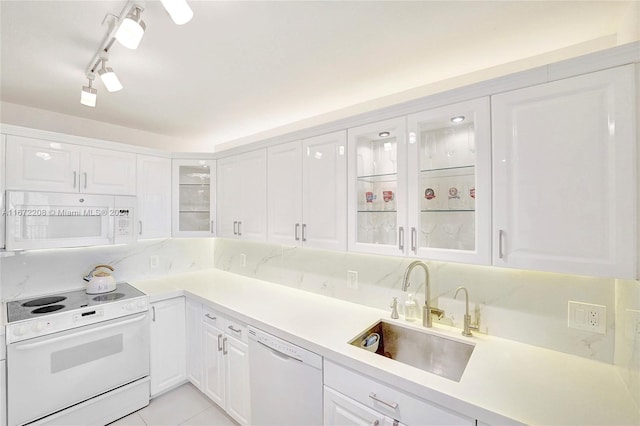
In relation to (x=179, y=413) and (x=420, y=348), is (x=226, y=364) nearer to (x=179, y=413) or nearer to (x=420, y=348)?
(x=179, y=413)

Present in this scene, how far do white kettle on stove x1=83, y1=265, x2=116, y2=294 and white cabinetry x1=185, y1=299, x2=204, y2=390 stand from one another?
66 centimetres

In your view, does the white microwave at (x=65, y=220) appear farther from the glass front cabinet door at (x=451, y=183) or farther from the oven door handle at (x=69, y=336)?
the glass front cabinet door at (x=451, y=183)

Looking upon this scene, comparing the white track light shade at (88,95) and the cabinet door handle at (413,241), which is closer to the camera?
the cabinet door handle at (413,241)

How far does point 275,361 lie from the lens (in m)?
1.63

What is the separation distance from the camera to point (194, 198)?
9.35 ft

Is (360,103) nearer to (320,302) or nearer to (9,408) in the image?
(320,302)

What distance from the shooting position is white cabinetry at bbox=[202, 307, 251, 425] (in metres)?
1.88

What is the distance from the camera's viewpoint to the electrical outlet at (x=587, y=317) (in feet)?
3.98

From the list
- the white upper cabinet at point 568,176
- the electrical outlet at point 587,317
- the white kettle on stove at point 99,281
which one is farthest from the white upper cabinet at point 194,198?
the electrical outlet at point 587,317

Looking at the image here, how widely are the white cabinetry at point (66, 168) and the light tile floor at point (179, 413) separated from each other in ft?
5.97

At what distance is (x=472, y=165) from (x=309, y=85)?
1.18 m

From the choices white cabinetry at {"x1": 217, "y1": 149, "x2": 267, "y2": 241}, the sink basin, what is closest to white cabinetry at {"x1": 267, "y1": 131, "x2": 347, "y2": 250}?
white cabinetry at {"x1": 217, "y1": 149, "x2": 267, "y2": 241}

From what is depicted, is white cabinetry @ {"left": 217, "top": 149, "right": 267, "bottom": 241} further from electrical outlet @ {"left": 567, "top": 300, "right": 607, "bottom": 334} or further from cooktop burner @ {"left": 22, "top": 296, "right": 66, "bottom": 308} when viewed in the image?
electrical outlet @ {"left": 567, "top": 300, "right": 607, "bottom": 334}

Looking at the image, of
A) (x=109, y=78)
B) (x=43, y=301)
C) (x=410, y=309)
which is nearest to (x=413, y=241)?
(x=410, y=309)
